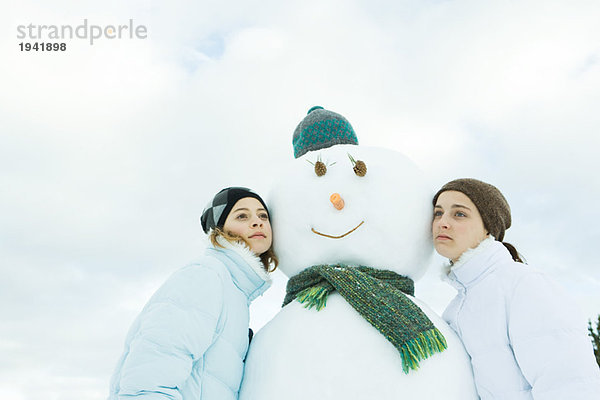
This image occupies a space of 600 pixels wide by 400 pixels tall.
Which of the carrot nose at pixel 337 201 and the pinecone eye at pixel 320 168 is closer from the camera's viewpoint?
the carrot nose at pixel 337 201

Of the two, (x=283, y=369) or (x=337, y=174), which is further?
(x=337, y=174)

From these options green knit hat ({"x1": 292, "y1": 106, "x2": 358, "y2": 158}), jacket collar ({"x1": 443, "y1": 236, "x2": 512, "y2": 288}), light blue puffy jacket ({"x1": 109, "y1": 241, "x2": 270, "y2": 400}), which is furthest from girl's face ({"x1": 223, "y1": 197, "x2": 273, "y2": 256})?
jacket collar ({"x1": 443, "y1": 236, "x2": 512, "y2": 288})

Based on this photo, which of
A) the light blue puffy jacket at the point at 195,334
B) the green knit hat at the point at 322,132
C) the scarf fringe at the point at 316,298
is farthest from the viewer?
the green knit hat at the point at 322,132

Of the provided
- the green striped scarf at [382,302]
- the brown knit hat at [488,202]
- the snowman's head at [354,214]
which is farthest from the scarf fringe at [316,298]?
the brown knit hat at [488,202]

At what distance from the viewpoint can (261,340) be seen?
108 inches

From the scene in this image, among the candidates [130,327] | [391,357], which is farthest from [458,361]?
[130,327]

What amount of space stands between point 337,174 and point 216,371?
49.9 inches

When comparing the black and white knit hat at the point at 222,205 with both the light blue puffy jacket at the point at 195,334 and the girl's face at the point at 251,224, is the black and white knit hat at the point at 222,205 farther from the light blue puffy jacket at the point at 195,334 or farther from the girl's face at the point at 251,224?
the light blue puffy jacket at the point at 195,334

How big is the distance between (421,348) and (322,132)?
60.4 inches

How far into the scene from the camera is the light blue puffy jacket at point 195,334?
88.2 inches

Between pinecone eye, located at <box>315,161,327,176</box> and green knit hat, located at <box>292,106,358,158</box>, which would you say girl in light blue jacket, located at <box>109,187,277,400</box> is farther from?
green knit hat, located at <box>292,106,358,158</box>

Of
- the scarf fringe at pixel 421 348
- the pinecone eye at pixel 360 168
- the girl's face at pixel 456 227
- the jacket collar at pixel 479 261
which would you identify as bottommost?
the scarf fringe at pixel 421 348

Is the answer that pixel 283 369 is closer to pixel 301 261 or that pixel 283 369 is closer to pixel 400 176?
pixel 301 261

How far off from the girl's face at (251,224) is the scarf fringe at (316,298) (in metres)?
0.41
